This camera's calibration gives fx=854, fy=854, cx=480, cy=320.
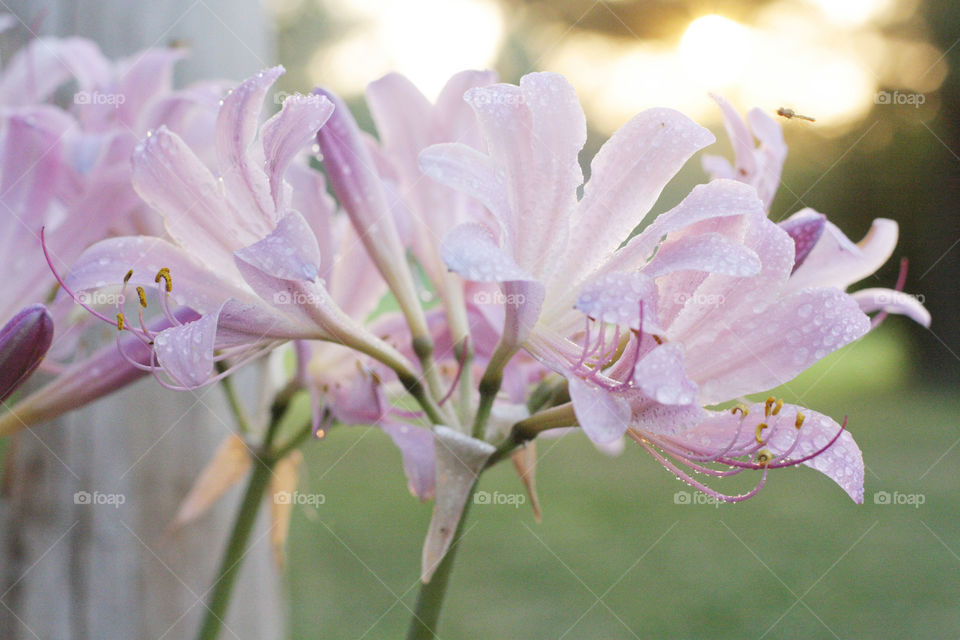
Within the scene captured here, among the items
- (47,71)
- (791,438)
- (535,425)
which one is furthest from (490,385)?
(47,71)

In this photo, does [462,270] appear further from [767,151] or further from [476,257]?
[767,151]

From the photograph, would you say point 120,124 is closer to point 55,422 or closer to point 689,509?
point 55,422

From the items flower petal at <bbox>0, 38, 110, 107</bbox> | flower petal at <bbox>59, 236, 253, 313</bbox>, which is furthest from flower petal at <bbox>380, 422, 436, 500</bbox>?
flower petal at <bbox>0, 38, 110, 107</bbox>

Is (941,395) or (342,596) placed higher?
(342,596)

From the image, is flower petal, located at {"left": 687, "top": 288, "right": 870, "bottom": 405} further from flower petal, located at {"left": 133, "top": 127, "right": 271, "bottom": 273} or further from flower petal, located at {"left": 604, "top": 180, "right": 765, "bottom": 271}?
flower petal, located at {"left": 133, "top": 127, "right": 271, "bottom": 273}

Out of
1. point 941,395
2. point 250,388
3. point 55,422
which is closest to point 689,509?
point 250,388
